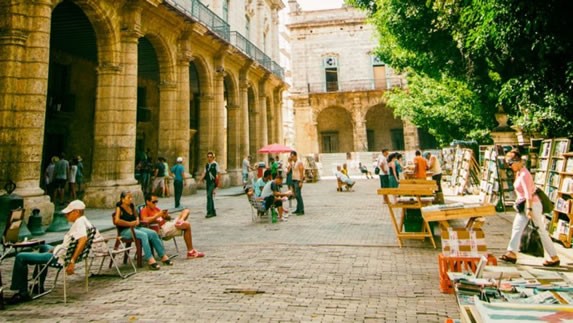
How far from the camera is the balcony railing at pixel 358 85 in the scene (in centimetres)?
3378

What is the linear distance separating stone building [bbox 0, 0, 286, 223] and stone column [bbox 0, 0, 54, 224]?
25mm

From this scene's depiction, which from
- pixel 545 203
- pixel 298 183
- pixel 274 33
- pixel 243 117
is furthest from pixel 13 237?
pixel 274 33

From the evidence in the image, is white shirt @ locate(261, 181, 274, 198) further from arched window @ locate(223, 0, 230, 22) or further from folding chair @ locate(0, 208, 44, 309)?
arched window @ locate(223, 0, 230, 22)

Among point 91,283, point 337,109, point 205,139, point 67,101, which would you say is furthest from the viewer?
point 337,109

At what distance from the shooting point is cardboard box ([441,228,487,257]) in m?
4.04

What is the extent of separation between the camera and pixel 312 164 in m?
25.8

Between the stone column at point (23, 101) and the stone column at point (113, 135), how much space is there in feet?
8.91

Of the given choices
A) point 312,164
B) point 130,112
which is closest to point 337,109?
point 312,164

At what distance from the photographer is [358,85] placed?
114ft

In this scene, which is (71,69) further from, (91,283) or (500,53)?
(500,53)

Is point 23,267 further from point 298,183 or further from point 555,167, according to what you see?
point 555,167

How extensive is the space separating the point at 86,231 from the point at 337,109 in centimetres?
A: 3344

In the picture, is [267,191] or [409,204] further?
[267,191]

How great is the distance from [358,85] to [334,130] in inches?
210
